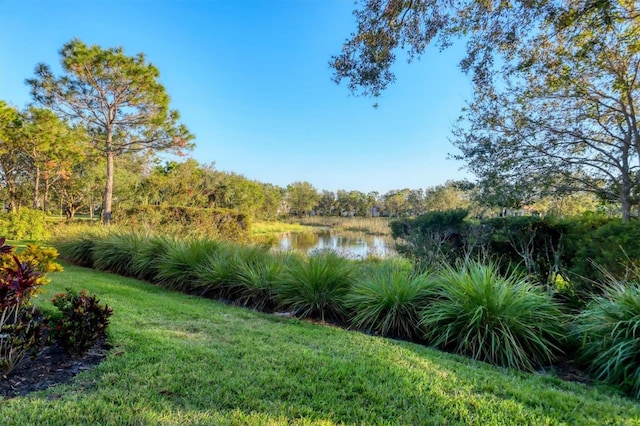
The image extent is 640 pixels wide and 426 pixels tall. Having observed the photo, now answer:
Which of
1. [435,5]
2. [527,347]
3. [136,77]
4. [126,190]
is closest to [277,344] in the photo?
[527,347]

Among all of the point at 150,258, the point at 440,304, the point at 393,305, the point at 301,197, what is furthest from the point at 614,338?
the point at 301,197

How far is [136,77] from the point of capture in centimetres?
1133

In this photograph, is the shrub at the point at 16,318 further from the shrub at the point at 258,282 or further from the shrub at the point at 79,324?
the shrub at the point at 258,282

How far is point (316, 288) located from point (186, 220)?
29.5 ft

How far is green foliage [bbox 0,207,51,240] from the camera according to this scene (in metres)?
10.4

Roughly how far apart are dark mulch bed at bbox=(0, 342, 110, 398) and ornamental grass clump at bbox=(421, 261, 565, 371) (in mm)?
2907

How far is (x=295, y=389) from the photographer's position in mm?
1939

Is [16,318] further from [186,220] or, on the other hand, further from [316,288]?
[186,220]

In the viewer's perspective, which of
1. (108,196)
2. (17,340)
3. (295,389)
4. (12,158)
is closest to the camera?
(295,389)

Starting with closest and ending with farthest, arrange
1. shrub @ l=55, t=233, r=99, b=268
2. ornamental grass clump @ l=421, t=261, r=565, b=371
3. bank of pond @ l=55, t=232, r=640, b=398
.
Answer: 1. bank of pond @ l=55, t=232, r=640, b=398
2. ornamental grass clump @ l=421, t=261, r=565, b=371
3. shrub @ l=55, t=233, r=99, b=268

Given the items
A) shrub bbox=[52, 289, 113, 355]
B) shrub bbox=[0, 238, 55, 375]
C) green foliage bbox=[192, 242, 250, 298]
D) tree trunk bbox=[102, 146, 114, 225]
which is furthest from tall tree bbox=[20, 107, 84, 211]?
shrub bbox=[52, 289, 113, 355]

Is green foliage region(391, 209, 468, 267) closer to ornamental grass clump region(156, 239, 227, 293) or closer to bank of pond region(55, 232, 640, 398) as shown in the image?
bank of pond region(55, 232, 640, 398)

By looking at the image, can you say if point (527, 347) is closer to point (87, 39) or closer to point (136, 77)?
point (136, 77)

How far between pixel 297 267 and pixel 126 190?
20192 mm
